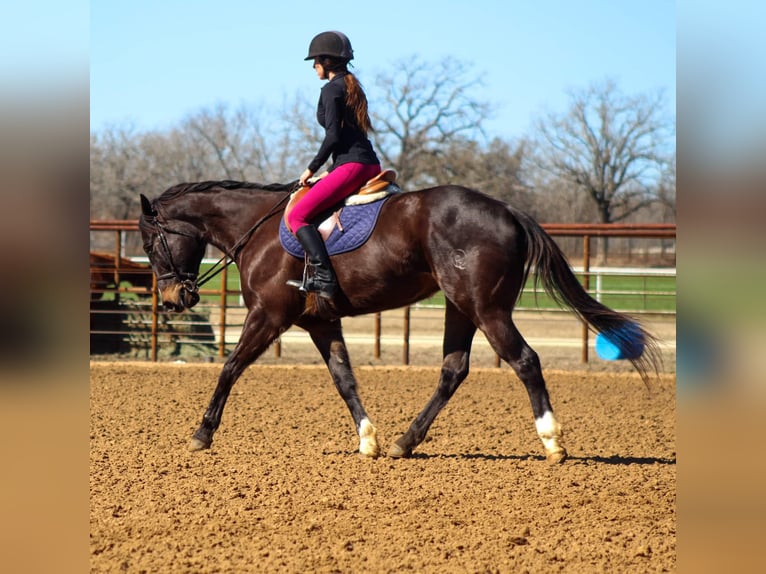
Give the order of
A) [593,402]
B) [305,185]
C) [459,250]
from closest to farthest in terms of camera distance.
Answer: [459,250] → [305,185] → [593,402]

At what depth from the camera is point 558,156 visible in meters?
44.7

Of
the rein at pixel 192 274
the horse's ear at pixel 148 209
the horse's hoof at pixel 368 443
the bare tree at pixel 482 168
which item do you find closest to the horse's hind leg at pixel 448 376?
the horse's hoof at pixel 368 443

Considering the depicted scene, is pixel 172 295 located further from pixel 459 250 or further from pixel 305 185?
pixel 459 250

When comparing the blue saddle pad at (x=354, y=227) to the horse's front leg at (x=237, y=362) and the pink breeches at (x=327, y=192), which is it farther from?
the horse's front leg at (x=237, y=362)

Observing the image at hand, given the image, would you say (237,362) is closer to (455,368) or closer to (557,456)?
(455,368)

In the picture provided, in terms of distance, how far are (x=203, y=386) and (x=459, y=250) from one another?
16.0 ft

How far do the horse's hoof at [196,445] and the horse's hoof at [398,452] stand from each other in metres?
1.27

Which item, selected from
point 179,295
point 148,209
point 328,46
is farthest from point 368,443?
point 328,46

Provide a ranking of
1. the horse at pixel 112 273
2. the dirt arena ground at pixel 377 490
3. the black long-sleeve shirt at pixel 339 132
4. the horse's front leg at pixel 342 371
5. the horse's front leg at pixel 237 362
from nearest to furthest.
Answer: the dirt arena ground at pixel 377 490 < the black long-sleeve shirt at pixel 339 132 < the horse's front leg at pixel 342 371 < the horse's front leg at pixel 237 362 < the horse at pixel 112 273

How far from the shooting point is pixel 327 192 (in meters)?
5.75

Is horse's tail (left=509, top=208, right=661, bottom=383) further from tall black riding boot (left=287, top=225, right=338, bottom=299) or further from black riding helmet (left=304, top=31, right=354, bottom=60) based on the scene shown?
black riding helmet (left=304, top=31, right=354, bottom=60)

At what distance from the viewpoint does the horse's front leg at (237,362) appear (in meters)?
5.89

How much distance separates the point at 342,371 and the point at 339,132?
5.57ft
